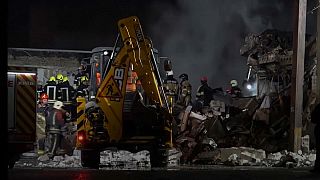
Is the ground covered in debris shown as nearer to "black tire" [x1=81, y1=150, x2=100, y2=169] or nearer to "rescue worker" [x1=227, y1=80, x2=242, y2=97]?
"black tire" [x1=81, y1=150, x2=100, y2=169]

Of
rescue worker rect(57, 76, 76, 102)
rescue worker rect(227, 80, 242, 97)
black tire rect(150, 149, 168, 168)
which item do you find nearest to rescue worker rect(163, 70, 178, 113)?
black tire rect(150, 149, 168, 168)

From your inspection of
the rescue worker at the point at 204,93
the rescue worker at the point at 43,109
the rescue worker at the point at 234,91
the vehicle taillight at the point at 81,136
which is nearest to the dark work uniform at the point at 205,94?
the rescue worker at the point at 204,93

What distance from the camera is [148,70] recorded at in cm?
974

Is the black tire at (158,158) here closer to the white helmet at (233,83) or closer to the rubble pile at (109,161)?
the rubble pile at (109,161)

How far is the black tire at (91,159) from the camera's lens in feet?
31.9

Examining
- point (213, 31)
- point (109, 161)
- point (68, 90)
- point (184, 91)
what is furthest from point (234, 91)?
point (68, 90)

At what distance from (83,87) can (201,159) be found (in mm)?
3269

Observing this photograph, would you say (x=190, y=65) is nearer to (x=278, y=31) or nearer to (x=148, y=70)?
(x=148, y=70)

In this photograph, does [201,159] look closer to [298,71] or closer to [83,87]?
[298,71]

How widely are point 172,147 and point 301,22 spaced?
13.8 ft

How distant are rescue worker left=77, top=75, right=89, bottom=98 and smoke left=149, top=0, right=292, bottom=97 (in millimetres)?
2045

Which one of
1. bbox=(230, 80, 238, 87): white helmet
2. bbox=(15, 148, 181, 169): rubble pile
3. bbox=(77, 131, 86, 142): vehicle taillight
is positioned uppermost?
bbox=(230, 80, 238, 87): white helmet

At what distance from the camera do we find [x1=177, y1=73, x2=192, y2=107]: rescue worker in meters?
10.7

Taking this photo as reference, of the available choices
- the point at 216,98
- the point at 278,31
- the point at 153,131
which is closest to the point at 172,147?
the point at 153,131
